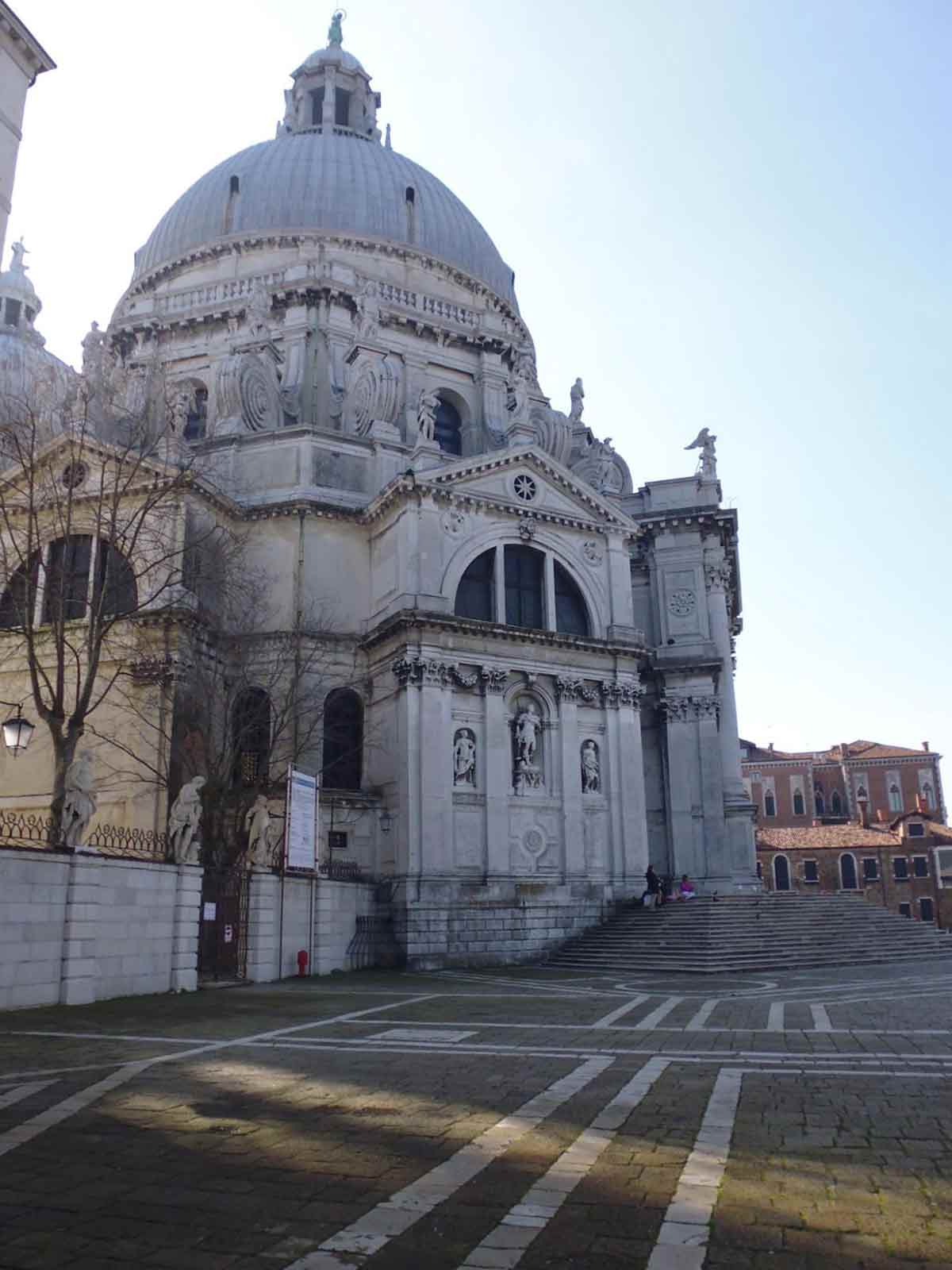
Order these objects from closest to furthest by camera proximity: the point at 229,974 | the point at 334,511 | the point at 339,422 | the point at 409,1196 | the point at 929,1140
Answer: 1. the point at 409,1196
2. the point at 929,1140
3. the point at 229,974
4. the point at 334,511
5. the point at 339,422

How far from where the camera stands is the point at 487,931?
102ft

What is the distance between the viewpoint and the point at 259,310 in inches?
1644

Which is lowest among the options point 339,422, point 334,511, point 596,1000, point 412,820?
point 596,1000

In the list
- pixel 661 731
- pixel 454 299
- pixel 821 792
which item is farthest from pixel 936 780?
pixel 454 299

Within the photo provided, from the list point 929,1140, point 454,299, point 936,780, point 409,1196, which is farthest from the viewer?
point 936,780

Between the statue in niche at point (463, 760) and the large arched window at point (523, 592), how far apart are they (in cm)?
406

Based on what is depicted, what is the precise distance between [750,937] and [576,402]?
26.2m

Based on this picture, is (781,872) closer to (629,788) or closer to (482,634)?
(629,788)

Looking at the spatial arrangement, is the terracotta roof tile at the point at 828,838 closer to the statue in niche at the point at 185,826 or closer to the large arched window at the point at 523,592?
the large arched window at the point at 523,592

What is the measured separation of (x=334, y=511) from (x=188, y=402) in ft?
31.6

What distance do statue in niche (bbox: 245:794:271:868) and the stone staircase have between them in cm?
973

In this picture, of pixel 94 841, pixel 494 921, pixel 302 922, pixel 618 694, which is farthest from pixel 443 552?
pixel 94 841

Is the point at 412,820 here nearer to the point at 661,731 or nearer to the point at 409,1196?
the point at 661,731

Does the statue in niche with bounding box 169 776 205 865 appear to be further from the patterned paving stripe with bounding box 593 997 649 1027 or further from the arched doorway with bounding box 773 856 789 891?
the arched doorway with bounding box 773 856 789 891
